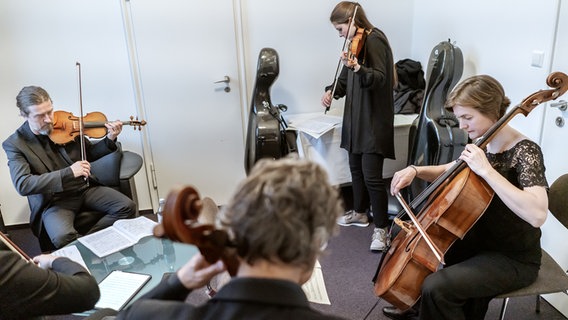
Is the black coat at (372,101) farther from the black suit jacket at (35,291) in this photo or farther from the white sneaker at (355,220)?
the black suit jacket at (35,291)

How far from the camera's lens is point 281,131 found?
2.83m

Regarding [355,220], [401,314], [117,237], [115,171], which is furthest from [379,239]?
[115,171]

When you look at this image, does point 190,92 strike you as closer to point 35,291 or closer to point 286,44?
point 286,44

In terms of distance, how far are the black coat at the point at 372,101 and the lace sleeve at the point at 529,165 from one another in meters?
0.93

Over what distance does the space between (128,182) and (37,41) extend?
1090 mm

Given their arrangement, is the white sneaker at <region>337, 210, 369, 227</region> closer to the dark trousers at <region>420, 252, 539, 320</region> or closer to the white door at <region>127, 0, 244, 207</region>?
the white door at <region>127, 0, 244, 207</region>

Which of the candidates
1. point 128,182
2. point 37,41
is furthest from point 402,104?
point 37,41

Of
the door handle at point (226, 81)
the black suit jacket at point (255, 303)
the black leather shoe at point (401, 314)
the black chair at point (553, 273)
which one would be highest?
the door handle at point (226, 81)

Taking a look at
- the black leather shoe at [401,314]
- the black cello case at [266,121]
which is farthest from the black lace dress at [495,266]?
the black cello case at [266,121]

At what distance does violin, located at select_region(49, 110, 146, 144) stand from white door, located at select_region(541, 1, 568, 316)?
2065 millimetres

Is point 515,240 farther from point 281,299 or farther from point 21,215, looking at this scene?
point 21,215

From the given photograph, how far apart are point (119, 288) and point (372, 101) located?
5.00ft

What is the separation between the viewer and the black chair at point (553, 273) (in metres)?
1.51

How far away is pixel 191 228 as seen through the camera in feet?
2.37
